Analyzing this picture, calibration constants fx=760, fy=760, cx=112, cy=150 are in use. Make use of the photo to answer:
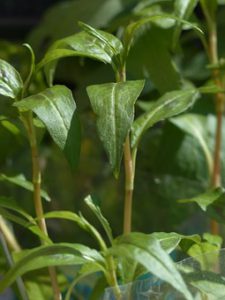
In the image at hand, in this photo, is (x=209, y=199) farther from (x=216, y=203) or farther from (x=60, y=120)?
(x=60, y=120)

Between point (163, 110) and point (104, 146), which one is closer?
point (104, 146)

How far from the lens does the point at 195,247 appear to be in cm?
50

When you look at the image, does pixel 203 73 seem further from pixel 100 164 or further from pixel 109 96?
pixel 109 96

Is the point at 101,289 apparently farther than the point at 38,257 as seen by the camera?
Yes

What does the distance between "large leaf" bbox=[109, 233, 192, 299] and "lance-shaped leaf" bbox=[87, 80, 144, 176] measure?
0.04m

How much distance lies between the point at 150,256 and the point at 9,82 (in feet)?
0.50

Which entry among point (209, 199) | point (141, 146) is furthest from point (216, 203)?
point (141, 146)

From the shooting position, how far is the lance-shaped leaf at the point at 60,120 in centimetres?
43

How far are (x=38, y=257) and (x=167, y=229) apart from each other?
0.44 m

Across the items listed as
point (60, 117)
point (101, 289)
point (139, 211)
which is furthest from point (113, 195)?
point (60, 117)

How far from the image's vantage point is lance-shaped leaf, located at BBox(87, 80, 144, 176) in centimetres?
41

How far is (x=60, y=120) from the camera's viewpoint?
430 mm

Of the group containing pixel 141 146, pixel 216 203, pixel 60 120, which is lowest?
pixel 141 146

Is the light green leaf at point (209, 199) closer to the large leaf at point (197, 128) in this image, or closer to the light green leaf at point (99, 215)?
the light green leaf at point (99, 215)
